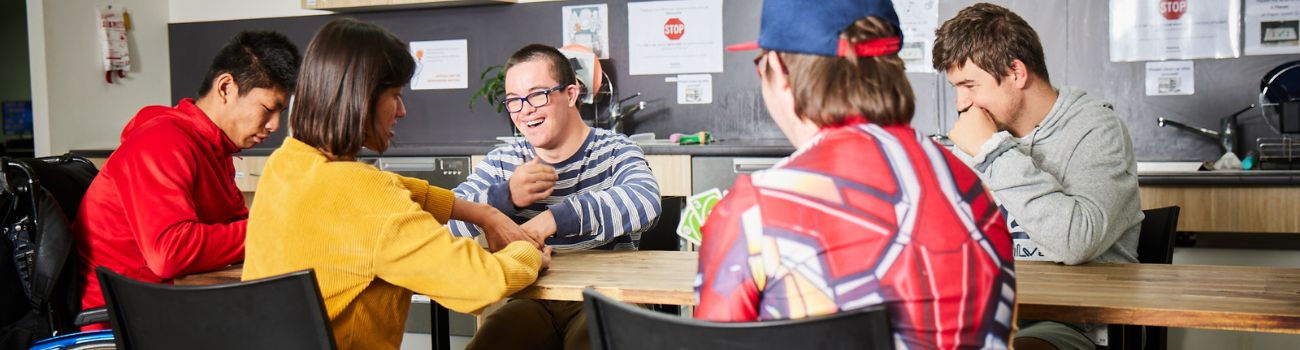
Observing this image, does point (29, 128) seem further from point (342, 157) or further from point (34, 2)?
point (342, 157)

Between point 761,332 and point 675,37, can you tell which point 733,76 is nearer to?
point 675,37

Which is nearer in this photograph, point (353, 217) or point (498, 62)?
point (353, 217)

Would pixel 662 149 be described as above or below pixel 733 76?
below

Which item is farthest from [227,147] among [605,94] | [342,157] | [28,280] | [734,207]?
[605,94]

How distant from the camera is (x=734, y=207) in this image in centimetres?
114

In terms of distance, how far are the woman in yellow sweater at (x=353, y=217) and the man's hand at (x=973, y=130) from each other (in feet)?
3.05

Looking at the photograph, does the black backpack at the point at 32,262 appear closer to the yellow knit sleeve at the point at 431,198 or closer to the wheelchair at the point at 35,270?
the wheelchair at the point at 35,270

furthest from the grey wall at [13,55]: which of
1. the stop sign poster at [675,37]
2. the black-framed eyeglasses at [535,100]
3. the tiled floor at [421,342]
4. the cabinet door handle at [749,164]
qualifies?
the black-framed eyeglasses at [535,100]

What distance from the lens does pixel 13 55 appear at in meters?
7.42

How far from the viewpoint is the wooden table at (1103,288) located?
147cm

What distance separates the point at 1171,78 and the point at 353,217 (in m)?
3.32

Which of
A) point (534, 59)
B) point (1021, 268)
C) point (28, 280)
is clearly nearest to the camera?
point (1021, 268)

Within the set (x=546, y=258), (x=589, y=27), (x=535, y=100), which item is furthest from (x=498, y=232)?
(x=589, y=27)

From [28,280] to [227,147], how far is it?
433 mm
